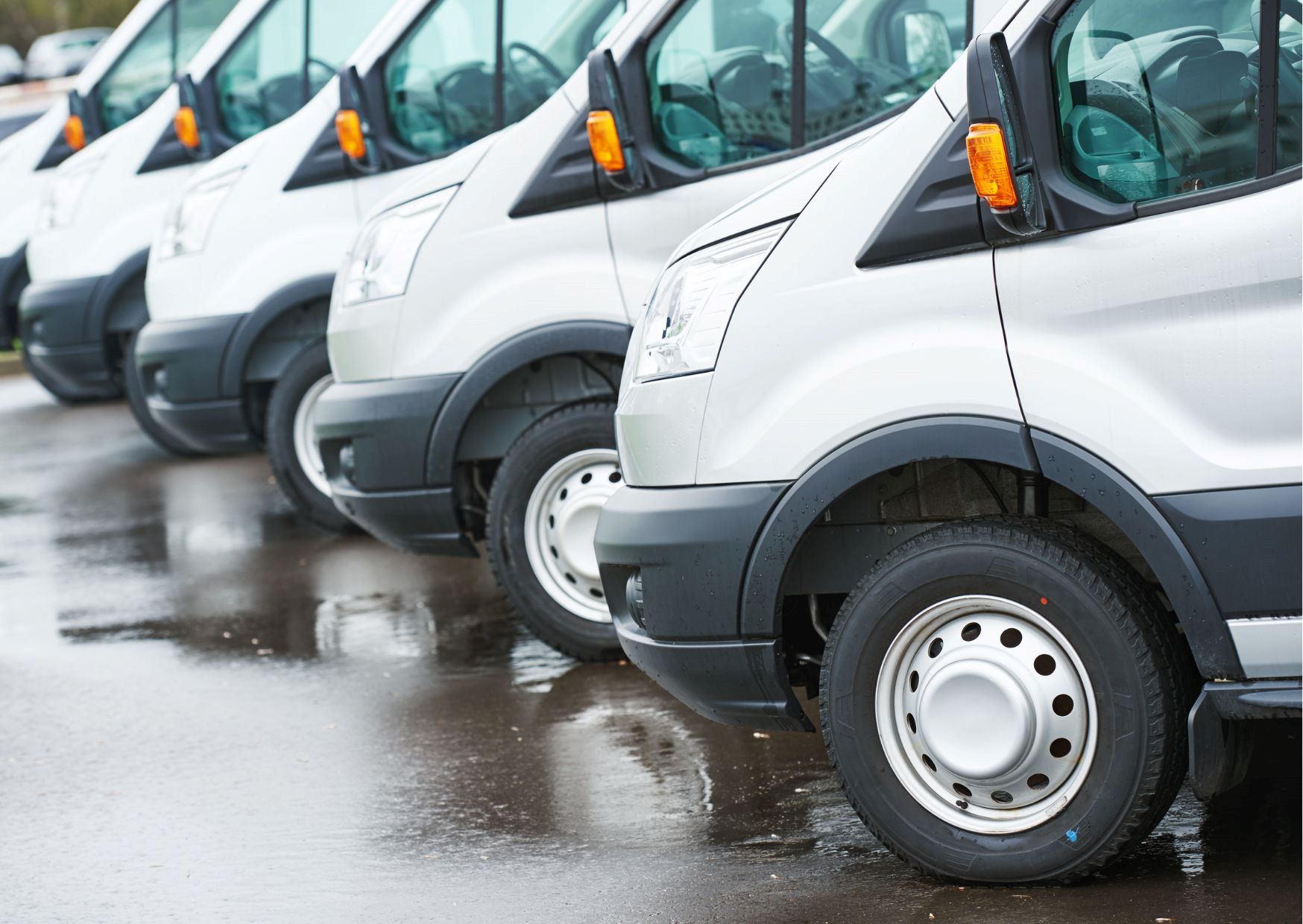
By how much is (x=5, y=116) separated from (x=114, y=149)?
1517 cm

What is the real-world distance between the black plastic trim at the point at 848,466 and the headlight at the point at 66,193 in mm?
A: 7892

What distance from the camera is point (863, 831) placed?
13.7 ft

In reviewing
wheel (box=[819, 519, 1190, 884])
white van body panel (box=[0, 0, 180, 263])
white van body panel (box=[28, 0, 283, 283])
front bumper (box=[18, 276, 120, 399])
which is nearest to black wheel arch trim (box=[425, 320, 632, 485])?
wheel (box=[819, 519, 1190, 884])

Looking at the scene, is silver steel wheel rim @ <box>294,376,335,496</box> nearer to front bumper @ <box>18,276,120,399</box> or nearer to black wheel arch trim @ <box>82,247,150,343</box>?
black wheel arch trim @ <box>82,247,150,343</box>

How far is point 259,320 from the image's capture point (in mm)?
8289

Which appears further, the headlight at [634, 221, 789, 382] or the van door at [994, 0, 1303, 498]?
the headlight at [634, 221, 789, 382]

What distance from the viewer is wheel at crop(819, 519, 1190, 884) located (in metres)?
3.52

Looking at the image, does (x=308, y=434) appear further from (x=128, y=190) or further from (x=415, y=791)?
(x=415, y=791)

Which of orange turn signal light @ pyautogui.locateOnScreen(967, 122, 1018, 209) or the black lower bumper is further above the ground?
orange turn signal light @ pyautogui.locateOnScreen(967, 122, 1018, 209)

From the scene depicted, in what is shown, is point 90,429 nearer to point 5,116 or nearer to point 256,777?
point 256,777

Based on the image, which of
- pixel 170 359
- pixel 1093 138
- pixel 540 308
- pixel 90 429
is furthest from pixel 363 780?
pixel 90 429

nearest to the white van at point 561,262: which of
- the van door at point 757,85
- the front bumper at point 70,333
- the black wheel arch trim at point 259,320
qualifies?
the van door at point 757,85

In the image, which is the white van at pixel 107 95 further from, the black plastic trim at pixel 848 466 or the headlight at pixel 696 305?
the black plastic trim at pixel 848 466

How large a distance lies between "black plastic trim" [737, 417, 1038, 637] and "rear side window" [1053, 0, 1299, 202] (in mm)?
513
